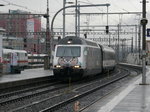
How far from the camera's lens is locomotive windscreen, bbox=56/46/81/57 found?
27641mm

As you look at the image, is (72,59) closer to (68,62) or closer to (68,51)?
(68,62)

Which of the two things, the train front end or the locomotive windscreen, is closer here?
the train front end

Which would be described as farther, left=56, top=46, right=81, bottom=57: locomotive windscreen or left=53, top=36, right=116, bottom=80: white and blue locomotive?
left=56, top=46, right=81, bottom=57: locomotive windscreen

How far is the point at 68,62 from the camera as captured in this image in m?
27.3

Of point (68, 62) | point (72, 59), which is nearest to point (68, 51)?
point (72, 59)

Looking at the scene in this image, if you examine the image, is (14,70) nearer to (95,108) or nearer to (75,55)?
(75,55)

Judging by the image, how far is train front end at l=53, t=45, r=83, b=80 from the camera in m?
27.1

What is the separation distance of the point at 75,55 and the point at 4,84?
285 inches

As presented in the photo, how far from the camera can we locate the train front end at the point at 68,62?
88.8ft

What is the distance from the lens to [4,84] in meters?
21.9

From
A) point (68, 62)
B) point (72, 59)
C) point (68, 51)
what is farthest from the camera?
point (68, 51)

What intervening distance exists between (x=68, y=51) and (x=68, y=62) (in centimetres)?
98

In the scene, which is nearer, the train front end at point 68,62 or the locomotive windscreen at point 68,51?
the train front end at point 68,62

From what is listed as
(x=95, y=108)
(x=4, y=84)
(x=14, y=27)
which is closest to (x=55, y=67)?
(x=4, y=84)
